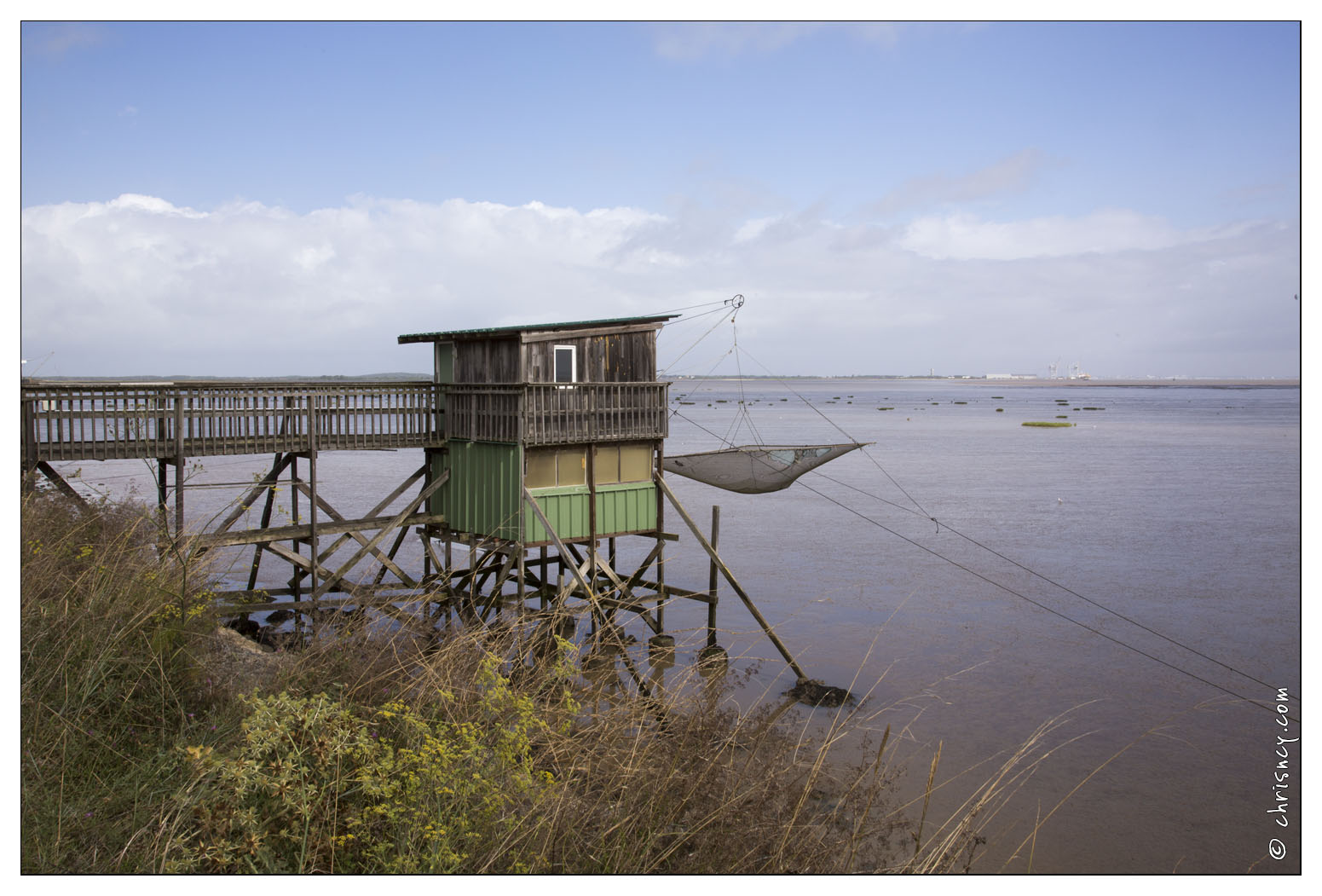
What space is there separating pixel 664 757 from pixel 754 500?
34147mm

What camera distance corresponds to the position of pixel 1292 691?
16.8 metres

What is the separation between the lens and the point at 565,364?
55.1 feet

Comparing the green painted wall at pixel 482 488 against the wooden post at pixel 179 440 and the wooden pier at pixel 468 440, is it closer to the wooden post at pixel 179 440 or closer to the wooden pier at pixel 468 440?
the wooden pier at pixel 468 440

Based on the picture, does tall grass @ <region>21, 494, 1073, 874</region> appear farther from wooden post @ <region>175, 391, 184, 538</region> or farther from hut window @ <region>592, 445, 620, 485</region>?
hut window @ <region>592, 445, 620, 485</region>

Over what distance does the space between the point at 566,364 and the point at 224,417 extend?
20.2 ft

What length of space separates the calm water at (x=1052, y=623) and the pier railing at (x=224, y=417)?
243 inches

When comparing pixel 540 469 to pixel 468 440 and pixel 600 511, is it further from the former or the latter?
pixel 468 440

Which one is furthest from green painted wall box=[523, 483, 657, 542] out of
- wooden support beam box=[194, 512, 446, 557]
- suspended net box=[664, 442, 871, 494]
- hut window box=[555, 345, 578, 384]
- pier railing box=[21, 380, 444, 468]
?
pier railing box=[21, 380, 444, 468]

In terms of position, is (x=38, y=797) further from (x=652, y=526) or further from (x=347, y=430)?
(x=652, y=526)

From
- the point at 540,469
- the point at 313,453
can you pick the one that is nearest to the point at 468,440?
the point at 540,469

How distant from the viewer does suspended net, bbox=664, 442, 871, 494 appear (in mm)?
19594

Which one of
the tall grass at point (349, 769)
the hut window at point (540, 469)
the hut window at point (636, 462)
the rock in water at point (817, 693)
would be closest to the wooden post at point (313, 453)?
the hut window at point (540, 469)

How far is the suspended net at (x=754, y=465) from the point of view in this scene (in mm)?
19594

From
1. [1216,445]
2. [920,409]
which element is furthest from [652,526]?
[920,409]
